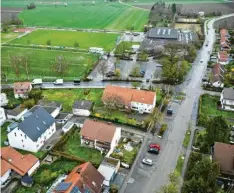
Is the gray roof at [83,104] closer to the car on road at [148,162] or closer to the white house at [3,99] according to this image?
the white house at [3,99]

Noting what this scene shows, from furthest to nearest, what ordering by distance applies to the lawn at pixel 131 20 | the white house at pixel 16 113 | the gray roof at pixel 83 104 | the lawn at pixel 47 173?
the lawn at pixel 131 20 < the gray roof at pixel 83 104 < the white house at pixel 16 113 < the lawn at pixel 47 173

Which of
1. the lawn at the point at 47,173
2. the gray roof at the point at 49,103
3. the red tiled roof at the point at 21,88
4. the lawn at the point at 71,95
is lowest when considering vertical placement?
the lawn at the point at 47,173

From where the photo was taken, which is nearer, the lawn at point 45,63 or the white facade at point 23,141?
the white facade at point 23,141

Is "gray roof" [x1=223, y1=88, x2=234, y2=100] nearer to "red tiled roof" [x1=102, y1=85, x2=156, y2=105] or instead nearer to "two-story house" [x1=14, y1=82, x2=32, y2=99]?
"red tiled roof" [x1=102, y1=85, x2=156, y2=105]

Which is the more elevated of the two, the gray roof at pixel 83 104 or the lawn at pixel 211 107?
the gray roof at pixel 83 104

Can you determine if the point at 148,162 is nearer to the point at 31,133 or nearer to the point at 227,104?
the point at 31,133

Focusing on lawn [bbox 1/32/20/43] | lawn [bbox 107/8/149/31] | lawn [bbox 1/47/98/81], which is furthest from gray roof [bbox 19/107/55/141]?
lawn [bbox 107/8/149/31]

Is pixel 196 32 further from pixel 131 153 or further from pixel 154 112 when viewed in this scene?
pixel 131 153

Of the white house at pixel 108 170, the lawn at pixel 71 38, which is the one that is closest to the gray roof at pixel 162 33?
the lawn at pixel 71 38
